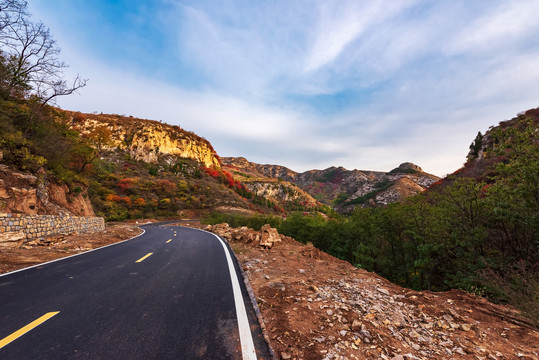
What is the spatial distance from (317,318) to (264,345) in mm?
1319

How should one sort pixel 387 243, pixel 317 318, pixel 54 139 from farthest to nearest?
pixel 387 243, pixel 54 139, pixel 317 318

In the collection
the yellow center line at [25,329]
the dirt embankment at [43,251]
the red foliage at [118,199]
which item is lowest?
the red foliage at [118,199]

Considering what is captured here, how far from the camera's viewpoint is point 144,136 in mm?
71250

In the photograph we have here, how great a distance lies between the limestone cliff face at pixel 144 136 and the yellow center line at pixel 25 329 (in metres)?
71.9

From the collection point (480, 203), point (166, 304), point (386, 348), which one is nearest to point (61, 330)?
point (166, 304)

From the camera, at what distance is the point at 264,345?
9.20 feet

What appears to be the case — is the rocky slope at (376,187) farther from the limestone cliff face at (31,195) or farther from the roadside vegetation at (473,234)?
the limestone cliff face at (31,195)

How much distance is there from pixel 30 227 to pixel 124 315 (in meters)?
10.6

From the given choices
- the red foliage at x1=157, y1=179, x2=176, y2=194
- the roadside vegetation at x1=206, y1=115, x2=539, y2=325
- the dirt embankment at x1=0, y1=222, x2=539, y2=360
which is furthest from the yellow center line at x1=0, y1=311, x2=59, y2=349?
the red foliage at x1=157, y1=179, x2=176, y2=194

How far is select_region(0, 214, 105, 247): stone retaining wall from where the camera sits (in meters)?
8.34

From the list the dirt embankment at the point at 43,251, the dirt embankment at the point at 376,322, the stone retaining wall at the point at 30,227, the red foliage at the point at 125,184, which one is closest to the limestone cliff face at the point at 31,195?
the stone retaining wall at the point at 30,227

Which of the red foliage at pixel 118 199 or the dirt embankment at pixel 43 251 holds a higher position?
the dirt embankment at pixel 43 251

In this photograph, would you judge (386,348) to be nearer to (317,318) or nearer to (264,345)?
(317,318)

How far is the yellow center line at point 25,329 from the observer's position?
2.58 m
